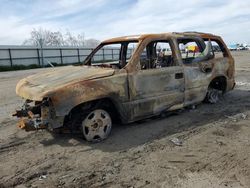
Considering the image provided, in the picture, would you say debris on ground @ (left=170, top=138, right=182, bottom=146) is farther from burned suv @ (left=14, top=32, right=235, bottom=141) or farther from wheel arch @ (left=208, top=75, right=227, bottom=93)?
wheel arch @ (left=208, top=75, right=227, bottom=93)

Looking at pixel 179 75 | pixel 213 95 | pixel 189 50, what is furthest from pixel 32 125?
pixel 213 95

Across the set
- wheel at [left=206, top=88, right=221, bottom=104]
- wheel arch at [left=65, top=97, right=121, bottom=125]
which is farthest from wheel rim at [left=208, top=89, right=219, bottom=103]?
wheel arch at [left=65, top=97, right=121, bottom=125]

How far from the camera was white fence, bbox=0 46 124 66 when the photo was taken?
2992cm

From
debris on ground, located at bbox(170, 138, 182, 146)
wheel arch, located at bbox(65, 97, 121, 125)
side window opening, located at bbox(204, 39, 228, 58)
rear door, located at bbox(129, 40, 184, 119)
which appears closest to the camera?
debris on ground, located at bbox(170, 138, 182, 146)

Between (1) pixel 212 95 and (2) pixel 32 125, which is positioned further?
(1) pixel 212 95

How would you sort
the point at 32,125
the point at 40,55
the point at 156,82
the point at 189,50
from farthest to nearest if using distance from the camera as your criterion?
1. the point at 40,55
2. the point at 189,50
3. the point at 156,82
4. the point at 32,125

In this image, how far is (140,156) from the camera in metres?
4.38

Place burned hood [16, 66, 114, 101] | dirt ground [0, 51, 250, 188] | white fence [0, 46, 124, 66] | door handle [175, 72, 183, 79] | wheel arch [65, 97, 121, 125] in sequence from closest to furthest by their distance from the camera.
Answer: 1. dirt ground [0, 51, 250, 188]
2. burned hood [16, 66, 114, 101]
3. wheel arch [65, 97, 121, 125]
4. door handle [175, 72, 183, 79]
5. white fence [0, 46, 124, 66]

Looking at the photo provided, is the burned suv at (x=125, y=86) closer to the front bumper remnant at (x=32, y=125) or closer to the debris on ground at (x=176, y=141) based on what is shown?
the front bumper remnant at (x=32, y=125)

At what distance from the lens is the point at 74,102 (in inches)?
183

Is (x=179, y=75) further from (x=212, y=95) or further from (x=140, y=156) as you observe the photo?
(x=140, y=156)

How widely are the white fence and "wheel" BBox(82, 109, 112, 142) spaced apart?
72.0 feet

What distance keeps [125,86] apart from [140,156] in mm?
1385

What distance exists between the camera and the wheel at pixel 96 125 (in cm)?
496
